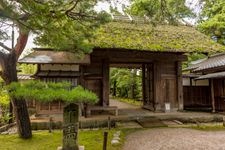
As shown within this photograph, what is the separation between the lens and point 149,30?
1538 centimetres

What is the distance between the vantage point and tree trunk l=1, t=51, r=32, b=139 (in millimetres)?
8086

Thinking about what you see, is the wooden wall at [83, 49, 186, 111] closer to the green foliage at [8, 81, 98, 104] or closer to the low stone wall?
the low stone wall

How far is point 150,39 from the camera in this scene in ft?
46.3

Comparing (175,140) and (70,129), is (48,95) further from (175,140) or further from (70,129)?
(175,140)

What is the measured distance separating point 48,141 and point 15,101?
5.42 feet

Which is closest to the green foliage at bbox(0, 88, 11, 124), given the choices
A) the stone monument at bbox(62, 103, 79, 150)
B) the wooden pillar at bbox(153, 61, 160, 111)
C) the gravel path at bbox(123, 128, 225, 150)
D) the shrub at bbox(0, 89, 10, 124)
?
the shrub at bbox(0, 89, 10, 124)

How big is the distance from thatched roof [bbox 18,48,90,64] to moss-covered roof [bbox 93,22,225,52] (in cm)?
112

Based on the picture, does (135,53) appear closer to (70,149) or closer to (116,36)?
(116,36)

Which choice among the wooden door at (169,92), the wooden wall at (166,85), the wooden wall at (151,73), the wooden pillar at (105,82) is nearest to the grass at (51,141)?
the wooden pillar at (105,82)

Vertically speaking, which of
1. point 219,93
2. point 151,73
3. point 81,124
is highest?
point 151,73

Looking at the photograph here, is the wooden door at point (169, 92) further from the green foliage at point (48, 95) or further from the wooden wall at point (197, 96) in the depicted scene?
the green foliage at point (48, 95)

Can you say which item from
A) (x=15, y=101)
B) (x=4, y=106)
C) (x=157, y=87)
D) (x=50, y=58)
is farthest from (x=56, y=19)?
(x=157, y=87)

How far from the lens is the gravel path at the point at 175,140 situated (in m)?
7.59

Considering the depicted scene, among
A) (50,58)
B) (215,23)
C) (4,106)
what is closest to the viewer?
(50,58)
